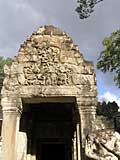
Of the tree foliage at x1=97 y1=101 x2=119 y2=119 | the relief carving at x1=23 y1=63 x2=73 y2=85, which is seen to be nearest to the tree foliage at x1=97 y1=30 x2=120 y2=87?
the tree foliage at x1=97 y1=101 x2=119 y2=119

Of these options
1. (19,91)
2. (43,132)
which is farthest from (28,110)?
(19,91)

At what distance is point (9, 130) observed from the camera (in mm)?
9203

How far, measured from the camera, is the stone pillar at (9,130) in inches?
352

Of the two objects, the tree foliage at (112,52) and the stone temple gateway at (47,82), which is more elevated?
the tree foliage at (112,52)

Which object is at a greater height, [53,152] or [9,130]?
[9,130]

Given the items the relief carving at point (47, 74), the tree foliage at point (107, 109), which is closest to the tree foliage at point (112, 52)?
the tree foliage at point (107, 109)

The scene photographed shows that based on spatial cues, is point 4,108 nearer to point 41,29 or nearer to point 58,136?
point 41,29

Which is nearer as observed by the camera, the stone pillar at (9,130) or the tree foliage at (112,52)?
the stone pillar at (9,130)

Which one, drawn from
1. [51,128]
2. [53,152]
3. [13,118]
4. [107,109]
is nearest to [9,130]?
[13,118]

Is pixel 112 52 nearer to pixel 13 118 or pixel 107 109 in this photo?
pixel 107 109

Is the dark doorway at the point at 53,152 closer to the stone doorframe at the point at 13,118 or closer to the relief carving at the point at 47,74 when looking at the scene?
the stone doorframe at the point at 13,118

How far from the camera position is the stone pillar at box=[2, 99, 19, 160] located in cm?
895

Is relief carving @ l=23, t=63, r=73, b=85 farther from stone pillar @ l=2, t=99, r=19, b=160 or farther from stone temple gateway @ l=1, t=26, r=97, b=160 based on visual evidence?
stone pillar @ l=2, t=99, r=19, b=160

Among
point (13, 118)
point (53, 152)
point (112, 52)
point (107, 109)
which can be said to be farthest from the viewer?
point (112, 52)
